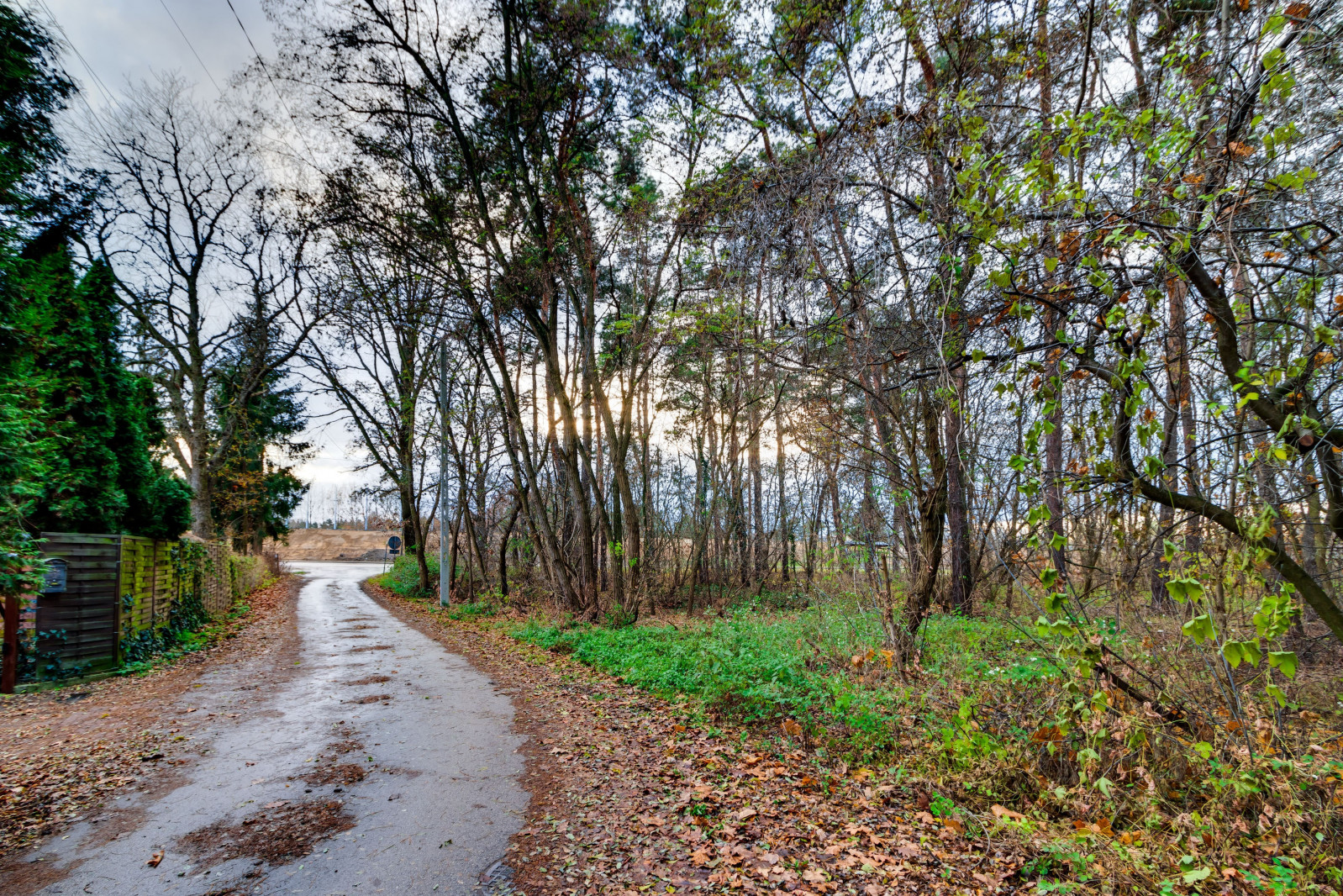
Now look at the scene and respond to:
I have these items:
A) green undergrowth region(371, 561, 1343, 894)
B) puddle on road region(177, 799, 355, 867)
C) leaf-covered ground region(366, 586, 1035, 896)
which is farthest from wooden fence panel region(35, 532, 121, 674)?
green undergrowth region(371, 561, 1343, 894)

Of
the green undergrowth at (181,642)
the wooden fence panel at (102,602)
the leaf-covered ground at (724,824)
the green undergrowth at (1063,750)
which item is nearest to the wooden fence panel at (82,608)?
the wooden fence panel at (102,602)

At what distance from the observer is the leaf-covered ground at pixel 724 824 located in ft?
11.1

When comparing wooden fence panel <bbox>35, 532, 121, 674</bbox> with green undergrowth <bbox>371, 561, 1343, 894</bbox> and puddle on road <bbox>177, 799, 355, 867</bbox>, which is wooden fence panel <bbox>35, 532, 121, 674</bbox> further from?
green undergrowth <bbox>371, 561, 1343, 894</bbox>

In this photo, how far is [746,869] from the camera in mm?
3479

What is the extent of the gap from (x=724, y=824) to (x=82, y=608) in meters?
9.11

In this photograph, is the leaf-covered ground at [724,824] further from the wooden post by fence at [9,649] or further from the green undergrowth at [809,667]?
the wooden post by fence at [9,649]

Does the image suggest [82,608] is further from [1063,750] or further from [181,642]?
[1063,750]

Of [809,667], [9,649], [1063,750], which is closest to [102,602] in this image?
[9,649]

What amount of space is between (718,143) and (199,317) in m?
17.3

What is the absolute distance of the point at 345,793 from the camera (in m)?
4.39

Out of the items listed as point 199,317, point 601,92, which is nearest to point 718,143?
point 601,92

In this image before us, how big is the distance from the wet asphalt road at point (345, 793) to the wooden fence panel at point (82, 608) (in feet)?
4.88

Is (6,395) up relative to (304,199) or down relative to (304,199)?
down

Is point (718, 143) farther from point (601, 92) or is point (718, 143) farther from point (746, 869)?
point (746, 869)
